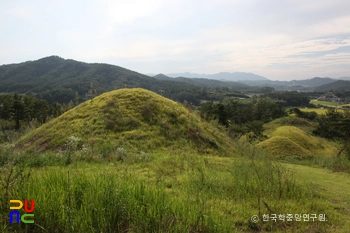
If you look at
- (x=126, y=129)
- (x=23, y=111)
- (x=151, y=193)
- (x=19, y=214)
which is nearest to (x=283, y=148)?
Result: (x=126, y=129)

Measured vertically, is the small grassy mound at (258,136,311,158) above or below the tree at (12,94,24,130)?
below

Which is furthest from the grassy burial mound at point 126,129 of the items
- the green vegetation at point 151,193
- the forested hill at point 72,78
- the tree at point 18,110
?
the forested hill at point 72,78

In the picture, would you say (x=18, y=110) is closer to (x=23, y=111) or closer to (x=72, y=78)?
(x=23, y=111)

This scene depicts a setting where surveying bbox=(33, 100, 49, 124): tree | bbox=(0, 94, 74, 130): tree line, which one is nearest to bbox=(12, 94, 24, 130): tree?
bbox=(0, 94, 74, 130): tree line

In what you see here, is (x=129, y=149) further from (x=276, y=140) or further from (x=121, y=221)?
(x=276, y=140)

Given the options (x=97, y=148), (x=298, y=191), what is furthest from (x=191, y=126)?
(x=298, y=191)

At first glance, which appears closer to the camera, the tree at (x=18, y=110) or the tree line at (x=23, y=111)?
the tree at (x=18, y=110)

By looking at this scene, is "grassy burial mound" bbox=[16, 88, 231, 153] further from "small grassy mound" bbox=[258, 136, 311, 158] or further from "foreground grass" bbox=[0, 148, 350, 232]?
"small grassy mound" bbox=[258, 136, 311, 158]

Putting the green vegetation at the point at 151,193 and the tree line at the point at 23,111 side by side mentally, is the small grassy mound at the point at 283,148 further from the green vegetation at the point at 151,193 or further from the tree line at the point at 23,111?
the tree line at the point at 23,111

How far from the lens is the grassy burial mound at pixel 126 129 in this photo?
36.8 ft

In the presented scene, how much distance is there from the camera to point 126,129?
1273 centimetres

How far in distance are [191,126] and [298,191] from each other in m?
9.83

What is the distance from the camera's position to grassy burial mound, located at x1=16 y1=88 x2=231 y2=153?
11212 millimetres

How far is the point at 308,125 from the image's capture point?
1859 inches
